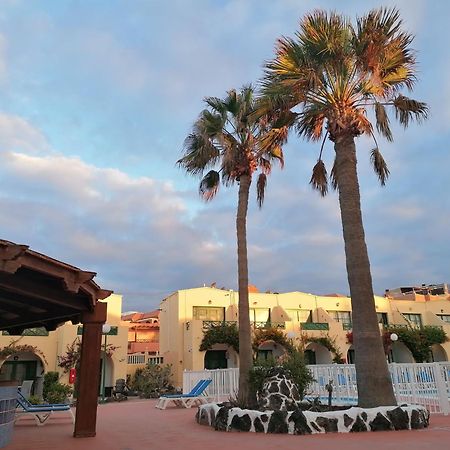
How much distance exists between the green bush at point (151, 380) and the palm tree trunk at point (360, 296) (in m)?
18.1

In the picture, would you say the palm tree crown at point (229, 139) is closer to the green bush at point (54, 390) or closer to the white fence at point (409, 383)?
the white fence at point (409, 383)

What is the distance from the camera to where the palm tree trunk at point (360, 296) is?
1009 cm

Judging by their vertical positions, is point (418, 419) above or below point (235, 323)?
below

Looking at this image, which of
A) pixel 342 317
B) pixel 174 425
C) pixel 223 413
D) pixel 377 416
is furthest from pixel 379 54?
pixel 342 317

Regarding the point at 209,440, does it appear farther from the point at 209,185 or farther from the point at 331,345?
the point at 331,345

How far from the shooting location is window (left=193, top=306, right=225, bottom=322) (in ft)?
110

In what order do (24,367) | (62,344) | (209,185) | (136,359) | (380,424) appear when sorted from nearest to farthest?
(380,424) → (209,185) → (62,344) → (24,367) → (136,359)

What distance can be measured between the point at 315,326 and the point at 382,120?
72.9ft

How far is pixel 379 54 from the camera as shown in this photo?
38.8ft

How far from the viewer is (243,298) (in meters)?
13.7

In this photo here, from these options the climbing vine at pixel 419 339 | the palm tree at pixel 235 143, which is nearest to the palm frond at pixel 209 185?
the palm tree at pixel 235 143

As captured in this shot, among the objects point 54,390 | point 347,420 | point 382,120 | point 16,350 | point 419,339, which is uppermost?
point 382,120

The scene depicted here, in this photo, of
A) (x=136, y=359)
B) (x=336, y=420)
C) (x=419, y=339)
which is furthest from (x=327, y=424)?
(x=419, y=339)

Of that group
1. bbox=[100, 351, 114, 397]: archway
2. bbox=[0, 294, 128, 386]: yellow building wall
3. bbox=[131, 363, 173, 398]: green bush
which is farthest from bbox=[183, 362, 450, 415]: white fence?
bbox=[100, 351, 114, 397]: archway
